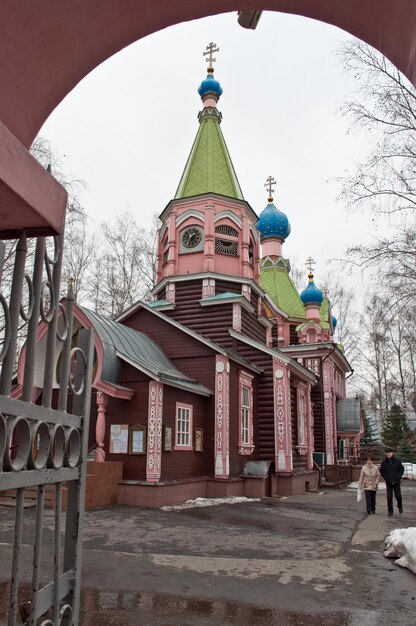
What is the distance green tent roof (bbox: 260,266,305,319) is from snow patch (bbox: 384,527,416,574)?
21630 mm

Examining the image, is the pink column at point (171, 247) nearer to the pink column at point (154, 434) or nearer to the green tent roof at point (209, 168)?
the green tent roof at point (209, 168)

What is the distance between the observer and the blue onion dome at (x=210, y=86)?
69.7 ft

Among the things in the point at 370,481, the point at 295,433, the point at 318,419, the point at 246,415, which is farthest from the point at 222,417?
the point at 318,419

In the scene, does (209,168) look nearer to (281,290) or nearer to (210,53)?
(210,53)

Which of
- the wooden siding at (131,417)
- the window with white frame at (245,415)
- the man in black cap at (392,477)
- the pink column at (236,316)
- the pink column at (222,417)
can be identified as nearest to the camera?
the man in black cap at (392,477)

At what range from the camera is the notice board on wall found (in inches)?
494

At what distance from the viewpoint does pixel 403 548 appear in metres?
6.97

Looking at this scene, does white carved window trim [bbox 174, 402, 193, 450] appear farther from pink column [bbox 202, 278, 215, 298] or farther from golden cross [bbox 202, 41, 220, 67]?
golden cross [bbox 202, 41, 220, 67]

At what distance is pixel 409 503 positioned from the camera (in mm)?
14766

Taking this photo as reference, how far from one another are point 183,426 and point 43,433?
475 inches

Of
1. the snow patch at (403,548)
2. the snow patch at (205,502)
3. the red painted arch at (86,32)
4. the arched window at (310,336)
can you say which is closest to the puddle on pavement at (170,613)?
the snow patch at (403,548)

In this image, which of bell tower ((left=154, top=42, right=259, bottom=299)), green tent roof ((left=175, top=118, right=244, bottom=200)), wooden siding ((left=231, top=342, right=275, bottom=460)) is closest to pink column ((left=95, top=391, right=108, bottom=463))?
wooden siding ((left=231, top=342, right=275, bottom=460))

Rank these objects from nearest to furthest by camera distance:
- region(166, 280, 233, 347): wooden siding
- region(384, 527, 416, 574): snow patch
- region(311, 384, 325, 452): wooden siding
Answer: region(384, 527, 416, 574): snow patch
region(166, 280, 233, 347): wooden siding
region(311, 384, 325, 452): wooden siding

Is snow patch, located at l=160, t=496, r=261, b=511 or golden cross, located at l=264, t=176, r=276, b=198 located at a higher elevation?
golden cross, located at l=264, t=176, r=276, b=198
